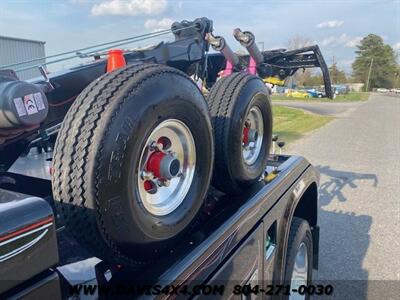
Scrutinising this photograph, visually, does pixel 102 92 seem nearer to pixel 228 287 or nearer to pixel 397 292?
pixel 228 287

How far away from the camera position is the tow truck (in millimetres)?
1328

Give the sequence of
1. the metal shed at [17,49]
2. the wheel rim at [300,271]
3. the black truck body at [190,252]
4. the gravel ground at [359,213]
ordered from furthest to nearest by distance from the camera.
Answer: the metal shed at [17,49]
the gravel ground at [359,213]
the wheel rim at [300,271]
the black truck body at [190,252]

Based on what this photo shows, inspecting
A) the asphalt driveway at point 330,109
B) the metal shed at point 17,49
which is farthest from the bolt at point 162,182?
the asphalt driveway at point 330,109

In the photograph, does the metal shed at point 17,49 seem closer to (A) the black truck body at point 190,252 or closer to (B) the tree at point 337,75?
(A) the black truck body at point 190,252

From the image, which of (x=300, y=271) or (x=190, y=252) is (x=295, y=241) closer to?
(x=300, y=271)

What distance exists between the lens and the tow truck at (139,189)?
1.33 m

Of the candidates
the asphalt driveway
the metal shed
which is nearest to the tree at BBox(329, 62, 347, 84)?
the asphalt driveway

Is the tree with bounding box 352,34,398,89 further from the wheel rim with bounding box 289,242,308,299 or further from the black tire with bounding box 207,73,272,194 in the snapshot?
the black tire with bounding box 207,73,272,194

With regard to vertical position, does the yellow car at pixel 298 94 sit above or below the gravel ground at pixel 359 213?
below

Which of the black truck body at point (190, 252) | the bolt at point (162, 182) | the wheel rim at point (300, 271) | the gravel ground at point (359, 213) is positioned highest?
the bolt at point (162, 182)

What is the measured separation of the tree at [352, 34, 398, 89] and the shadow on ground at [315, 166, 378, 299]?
95156mm

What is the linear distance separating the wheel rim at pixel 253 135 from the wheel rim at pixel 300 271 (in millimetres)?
880

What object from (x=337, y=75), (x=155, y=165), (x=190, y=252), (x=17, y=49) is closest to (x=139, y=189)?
(x=155, y=165)

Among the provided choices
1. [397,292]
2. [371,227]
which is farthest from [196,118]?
[371,227]
